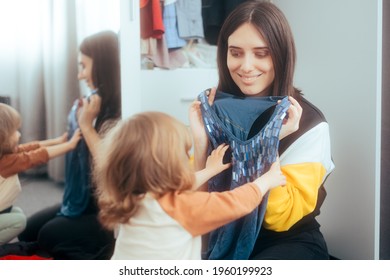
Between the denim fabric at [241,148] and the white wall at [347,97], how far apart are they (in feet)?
0.55

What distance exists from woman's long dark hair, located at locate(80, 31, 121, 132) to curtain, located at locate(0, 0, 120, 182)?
23mm

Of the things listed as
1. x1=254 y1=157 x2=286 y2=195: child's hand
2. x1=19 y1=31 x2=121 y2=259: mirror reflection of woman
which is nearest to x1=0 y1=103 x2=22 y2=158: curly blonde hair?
x1=19 y1=31 x2=121 y2=259: mirror reflection of woman

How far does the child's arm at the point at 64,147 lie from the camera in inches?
49.8

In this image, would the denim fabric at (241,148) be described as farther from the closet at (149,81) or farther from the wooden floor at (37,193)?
the wooden floor at (37,193)

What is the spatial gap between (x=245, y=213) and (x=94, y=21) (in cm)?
61

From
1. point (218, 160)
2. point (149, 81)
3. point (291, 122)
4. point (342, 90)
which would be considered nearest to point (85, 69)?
point (149, 81)

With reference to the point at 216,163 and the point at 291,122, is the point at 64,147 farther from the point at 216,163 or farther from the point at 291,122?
the point at 291,122

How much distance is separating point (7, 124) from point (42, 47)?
0.70 ft

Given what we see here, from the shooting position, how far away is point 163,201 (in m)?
1.08

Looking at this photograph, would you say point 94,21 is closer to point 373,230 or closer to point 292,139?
point 292,139

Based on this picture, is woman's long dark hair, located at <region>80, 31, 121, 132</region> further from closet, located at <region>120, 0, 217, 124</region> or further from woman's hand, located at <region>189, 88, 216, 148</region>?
woman's hand, located at <region>189, 88, 216, 148</region>

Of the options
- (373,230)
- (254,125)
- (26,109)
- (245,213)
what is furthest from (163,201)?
(373,230)

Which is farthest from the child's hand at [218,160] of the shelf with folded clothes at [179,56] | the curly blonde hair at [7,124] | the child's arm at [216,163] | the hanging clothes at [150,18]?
the curly blonde hair at [7,124]

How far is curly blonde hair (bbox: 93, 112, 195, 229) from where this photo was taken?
3.55 feet
